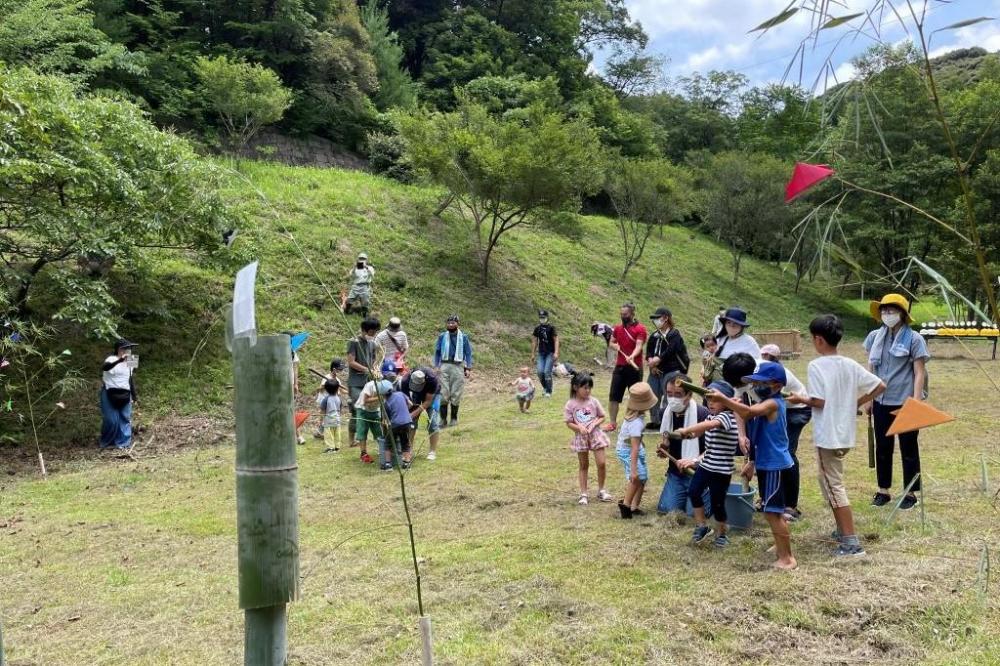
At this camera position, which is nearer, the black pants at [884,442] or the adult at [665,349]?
the black pants at [884,442]

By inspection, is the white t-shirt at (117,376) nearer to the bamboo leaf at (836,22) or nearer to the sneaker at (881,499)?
the sneaker at (881,499)

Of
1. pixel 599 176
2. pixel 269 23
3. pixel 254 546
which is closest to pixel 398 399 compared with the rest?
pixel 254 546

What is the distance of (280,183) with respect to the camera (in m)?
19.2

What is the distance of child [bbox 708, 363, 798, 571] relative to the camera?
3.76 metres

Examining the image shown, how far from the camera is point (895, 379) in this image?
477 cm

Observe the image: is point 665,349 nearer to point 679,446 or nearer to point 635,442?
point 679,446

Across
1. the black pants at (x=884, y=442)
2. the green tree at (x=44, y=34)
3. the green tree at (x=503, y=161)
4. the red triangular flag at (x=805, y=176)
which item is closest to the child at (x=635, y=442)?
the black pants at (x=884, y=442)

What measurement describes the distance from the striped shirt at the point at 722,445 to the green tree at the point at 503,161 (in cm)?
1374

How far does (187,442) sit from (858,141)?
987 cm

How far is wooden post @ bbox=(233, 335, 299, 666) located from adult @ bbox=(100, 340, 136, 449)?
8844 millimetres

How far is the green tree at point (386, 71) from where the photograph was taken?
2986 centimetres

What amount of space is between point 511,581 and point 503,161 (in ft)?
47.4

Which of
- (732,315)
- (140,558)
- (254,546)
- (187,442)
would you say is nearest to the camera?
(254,546)

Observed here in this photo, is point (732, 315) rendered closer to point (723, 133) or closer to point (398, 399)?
point (398, 399)
